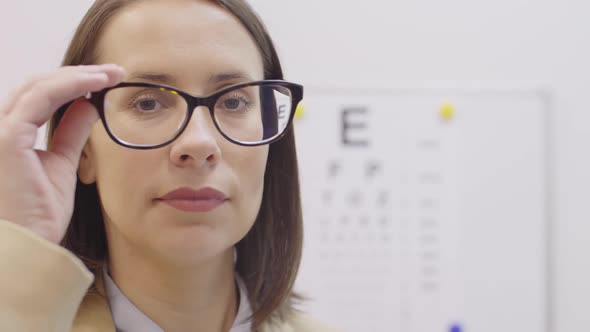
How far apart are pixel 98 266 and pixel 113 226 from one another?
78mm

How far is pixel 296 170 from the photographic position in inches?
42.1

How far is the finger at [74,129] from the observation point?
0.74 m

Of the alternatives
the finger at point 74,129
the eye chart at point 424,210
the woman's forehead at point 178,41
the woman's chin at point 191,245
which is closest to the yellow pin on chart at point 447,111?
the eye chart at point 424,210

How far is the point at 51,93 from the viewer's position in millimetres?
669

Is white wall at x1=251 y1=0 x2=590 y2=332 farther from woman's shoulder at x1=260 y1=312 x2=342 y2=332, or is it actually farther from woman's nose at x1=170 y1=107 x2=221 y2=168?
woman's nose at x1=170 y1=107 x2=221 y2=168

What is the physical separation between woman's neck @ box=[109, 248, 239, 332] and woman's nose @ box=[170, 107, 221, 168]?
0.18 m

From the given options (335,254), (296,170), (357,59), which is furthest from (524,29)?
(296,170)

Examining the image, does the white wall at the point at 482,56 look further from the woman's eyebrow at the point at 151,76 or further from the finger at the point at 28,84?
the finger at the point at 28,84

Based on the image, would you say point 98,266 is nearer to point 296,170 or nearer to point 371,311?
point 296,170

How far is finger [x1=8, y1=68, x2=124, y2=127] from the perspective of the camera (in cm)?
67

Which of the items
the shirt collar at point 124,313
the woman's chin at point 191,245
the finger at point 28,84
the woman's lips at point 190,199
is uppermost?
the finger at point 28,84

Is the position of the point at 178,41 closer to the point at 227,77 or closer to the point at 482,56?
the point at 227,77

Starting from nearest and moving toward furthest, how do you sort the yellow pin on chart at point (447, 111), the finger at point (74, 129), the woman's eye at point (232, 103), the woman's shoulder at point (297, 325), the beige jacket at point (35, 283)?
the beige jacket at point (35, 283)
the finger at point (74, 129)
the woman's eye at point (232, 103)
the woman's shoulder at point (297, 325)
the yellow pin on chart at point (447, 111)

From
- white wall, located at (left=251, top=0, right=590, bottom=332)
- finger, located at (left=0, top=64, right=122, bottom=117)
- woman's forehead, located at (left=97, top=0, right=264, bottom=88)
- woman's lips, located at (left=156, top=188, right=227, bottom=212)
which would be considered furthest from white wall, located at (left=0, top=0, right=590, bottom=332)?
finger, located at (left=0, top=64, right=122, bottom=117)
